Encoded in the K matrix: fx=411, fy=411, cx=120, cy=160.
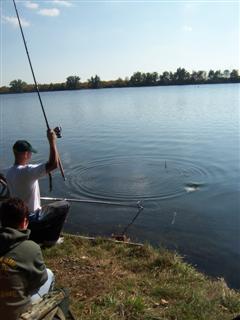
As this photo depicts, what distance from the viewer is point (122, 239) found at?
8.82 meters

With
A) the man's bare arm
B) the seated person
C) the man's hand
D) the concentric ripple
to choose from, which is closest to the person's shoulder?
the seated person

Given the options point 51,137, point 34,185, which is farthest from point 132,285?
point 51,137

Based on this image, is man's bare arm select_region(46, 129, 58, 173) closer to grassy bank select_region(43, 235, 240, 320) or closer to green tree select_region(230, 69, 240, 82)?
grassy bank select_region(43, 235, 240, 320)

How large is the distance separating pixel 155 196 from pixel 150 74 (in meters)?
139

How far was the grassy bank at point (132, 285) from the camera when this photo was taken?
546cm

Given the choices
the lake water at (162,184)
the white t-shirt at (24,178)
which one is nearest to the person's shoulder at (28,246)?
the white t-shirt at (24,178)

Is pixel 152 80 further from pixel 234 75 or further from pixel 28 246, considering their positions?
pixel 28 246

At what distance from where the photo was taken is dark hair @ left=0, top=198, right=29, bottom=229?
3.83 metres

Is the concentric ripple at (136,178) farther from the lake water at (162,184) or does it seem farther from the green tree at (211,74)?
the green tree at (211,74)

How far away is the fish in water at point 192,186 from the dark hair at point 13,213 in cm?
1099

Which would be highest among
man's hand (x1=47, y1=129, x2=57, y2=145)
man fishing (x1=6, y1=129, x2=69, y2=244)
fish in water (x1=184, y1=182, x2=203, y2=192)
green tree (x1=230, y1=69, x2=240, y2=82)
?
man's hand (x1=47, y1=129, x2=57, y2=145)

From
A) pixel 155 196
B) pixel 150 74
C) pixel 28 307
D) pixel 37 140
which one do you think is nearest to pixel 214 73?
pixel 150 74

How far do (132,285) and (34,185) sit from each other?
2.20 metres

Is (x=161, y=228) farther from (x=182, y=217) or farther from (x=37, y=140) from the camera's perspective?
(x=37, y=140)
